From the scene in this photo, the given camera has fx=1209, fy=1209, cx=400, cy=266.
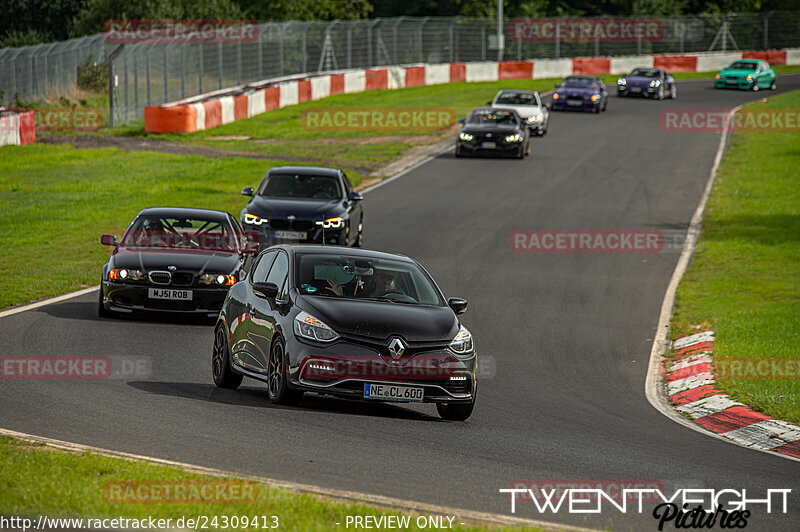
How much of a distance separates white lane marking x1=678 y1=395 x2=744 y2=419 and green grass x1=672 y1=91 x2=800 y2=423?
6.0 inches

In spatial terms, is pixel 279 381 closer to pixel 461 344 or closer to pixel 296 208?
pixel 461 344

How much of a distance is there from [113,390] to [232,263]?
5337mm

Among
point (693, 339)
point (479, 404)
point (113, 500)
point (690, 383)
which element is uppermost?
point (113, 500)

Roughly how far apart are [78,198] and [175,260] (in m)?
14.4

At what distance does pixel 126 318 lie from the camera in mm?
16422

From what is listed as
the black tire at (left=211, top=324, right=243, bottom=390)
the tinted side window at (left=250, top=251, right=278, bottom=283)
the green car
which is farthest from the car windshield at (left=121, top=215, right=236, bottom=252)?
the green car

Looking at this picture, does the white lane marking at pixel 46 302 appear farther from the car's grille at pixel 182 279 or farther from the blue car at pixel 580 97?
the blue car at pixel 580 97

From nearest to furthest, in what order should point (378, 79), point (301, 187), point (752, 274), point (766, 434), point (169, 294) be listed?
point (766, 434), point (169, 294), point (752, 274), point (301, 187), point (378, 79)

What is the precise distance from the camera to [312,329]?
1066 centimetres

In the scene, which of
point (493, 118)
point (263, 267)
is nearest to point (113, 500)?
point (263, 267)

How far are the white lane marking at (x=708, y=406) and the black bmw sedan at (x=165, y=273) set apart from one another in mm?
6401

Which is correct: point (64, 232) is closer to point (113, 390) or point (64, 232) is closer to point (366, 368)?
point (113, 390)

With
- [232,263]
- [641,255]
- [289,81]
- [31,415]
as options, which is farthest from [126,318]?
[289,81]

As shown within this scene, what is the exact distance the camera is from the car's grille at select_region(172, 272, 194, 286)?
52.8ft
